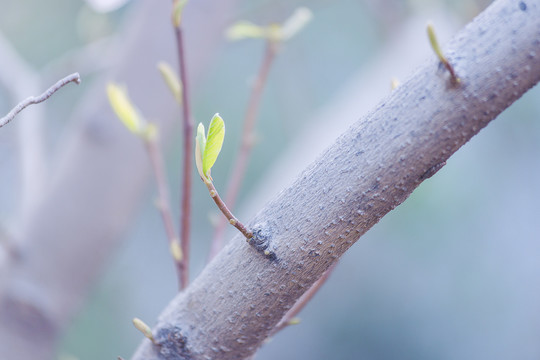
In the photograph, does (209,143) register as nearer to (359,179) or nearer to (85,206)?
(359,179)

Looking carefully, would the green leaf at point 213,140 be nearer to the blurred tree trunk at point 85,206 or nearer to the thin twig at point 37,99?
the thin twig at point 37,99

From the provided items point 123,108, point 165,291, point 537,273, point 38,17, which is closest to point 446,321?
point 537,273

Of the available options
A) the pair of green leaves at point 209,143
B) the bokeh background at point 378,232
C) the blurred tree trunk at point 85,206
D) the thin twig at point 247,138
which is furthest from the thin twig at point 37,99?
the bokeh background at point 378,232

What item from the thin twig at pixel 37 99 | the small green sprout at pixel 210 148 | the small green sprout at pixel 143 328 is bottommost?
the small green sprout at pixel 143 328

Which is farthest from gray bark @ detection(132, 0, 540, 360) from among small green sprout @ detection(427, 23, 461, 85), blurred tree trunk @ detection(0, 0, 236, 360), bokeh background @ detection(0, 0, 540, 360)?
bokeh background @ detection(0, 0, 540, 360)

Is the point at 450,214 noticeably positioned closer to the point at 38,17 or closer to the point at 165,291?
the point at 165,291

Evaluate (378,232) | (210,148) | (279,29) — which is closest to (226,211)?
(210,148)
